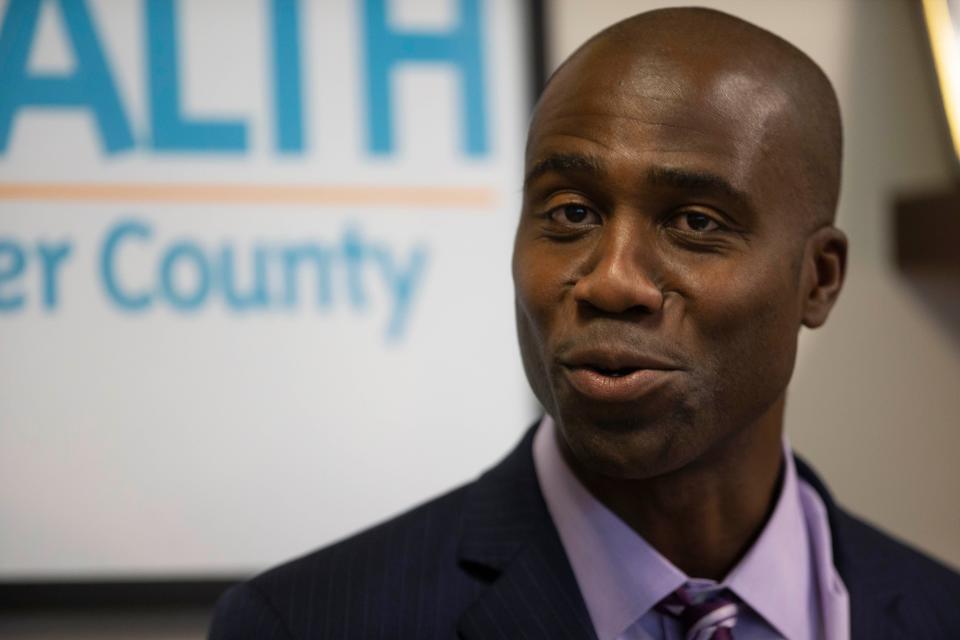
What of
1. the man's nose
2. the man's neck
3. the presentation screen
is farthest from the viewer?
the presentation screen

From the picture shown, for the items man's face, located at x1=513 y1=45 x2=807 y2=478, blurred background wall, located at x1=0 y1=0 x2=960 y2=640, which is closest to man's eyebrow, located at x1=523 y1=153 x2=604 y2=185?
man's face, located at x1=513 y1=45 x2=807 y2=478

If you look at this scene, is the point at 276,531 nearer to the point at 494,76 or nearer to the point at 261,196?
the point at 261,196

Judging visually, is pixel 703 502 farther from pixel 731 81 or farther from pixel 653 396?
pixel 731 81

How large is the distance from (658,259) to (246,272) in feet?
2.13

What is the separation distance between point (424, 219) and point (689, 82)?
22.7 inches

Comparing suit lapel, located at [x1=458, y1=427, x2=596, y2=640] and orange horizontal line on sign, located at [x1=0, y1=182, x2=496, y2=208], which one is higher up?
orange horizontal line on sign, located at [x1=0, y1=182, x2=496, y2=208]

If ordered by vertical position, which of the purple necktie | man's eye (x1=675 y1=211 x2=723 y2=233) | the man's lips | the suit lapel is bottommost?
the purple necktie

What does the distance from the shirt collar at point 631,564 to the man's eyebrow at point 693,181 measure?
24 centimetres

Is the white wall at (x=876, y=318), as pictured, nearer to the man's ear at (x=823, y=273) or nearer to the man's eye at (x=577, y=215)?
the man's ear at (x=823, y=273)

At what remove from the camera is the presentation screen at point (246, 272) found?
4.29ft

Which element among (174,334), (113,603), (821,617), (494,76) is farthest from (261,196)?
(821,617)

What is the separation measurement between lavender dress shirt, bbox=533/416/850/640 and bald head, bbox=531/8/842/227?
0.25 metres

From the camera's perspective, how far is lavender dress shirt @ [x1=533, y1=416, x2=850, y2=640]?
88 cm

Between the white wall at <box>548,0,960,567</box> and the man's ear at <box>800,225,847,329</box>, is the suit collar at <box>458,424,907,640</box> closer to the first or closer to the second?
the man's ear at <box>800,225,847,329</box>
